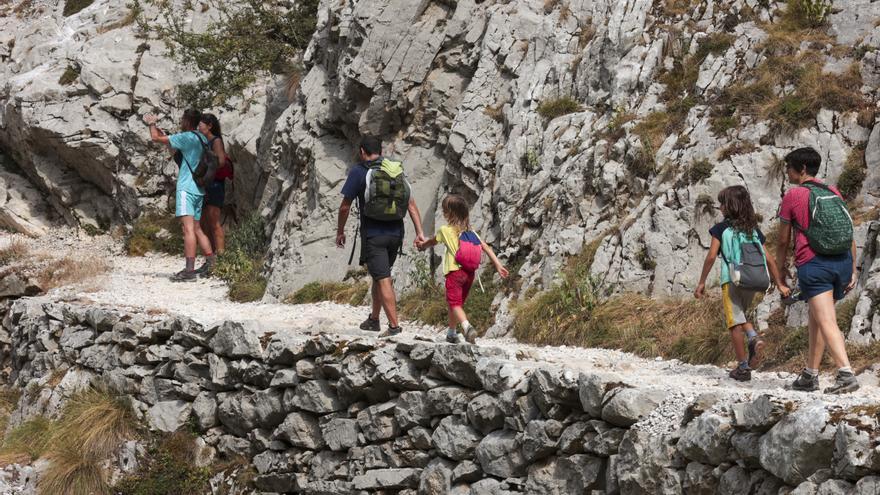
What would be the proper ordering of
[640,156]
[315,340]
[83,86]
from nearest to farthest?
1. [315,340]
2. [640,156]
3. [83,86]

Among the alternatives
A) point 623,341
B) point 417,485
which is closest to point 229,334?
point 417,485

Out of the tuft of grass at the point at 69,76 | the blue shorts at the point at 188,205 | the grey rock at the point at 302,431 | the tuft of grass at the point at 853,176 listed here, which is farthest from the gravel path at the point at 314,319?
the tuft of grass at the point at 69,76

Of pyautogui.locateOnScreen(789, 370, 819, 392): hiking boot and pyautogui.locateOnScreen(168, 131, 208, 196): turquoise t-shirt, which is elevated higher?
pyautogui.locateOnScreen(168, 131, 208, 196): turquoise t-shirt

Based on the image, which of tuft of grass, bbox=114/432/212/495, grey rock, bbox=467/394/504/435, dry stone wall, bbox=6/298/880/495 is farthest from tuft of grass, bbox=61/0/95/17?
grey rock, bbox=467/394/504/435

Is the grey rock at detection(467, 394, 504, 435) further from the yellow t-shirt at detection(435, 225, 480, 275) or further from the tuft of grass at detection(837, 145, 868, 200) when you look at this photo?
the tuft of grass at detection(837, 145, 868, 200)

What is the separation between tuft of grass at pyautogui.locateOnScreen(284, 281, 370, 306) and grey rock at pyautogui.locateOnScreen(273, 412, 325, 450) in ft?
13.7

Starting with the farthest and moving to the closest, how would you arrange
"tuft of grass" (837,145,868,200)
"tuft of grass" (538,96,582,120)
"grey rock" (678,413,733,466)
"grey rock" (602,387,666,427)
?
"tuft of grass" (538,96,582,120) < "tuft of grass" (837,145,868,200) < "grey rock" (602,387,666,427) < "grey rock" (678,413,733,466)

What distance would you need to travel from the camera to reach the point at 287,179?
16.5 m

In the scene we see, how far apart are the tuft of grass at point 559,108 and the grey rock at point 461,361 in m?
5.96

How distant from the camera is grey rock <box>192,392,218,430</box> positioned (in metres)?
10.4

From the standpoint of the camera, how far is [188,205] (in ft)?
49.0

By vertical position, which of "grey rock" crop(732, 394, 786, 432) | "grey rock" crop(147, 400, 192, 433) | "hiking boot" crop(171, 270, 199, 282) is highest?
"grey rock" crop(732, 394, 786, 432)

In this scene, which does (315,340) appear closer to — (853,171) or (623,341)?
(623,341)

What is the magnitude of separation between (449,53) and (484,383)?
8556 millimetres
